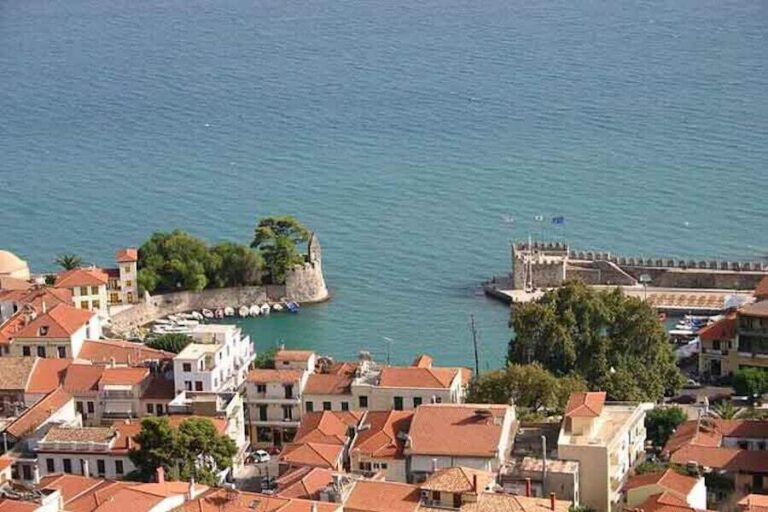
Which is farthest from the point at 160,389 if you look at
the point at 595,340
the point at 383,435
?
the point at 595,340

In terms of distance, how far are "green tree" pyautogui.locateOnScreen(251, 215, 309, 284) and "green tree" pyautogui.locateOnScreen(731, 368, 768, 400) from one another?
60.6ft

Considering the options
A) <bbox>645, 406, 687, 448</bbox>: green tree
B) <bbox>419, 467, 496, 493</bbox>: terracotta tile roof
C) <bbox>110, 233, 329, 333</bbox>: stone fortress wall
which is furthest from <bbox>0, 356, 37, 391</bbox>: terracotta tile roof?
<bbox>110, 233, 329, 333</bbox>: stone fortress wall

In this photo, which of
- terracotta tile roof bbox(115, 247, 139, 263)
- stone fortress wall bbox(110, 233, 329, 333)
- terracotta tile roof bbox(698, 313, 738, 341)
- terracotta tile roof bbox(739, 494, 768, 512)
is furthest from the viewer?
stone fortress wall bbox(110, 233, 329, 333)

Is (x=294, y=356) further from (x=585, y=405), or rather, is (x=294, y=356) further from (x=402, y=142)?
(x=402, y=142)

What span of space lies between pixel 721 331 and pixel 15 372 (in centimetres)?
1573

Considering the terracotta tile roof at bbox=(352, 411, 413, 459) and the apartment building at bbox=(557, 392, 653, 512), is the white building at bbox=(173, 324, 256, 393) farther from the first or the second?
the apartment building at bbox=(557, 392, 653, 512)

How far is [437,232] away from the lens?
202ft

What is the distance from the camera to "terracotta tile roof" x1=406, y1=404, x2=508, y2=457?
100 feet

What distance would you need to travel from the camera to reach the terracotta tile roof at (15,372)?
Result: 36.8m

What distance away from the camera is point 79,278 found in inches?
1913

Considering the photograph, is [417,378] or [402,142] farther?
[402,142]

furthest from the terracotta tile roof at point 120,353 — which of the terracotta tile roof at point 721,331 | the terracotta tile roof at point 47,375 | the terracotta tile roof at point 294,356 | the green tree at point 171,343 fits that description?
the terracotta tile roof at point 721,331

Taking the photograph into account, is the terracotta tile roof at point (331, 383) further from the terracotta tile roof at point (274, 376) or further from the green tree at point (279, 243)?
the green tree at point (279, 243)

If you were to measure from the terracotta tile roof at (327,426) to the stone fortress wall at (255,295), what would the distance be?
18.9m
